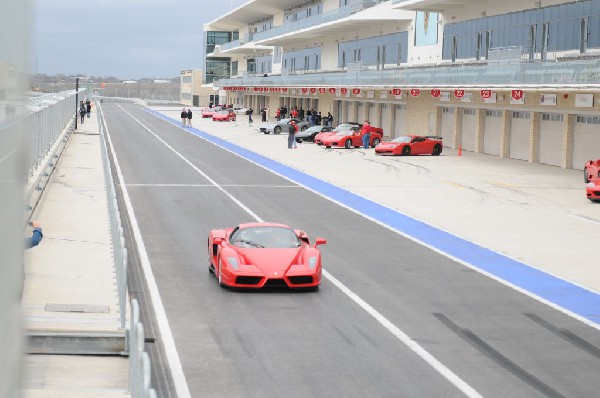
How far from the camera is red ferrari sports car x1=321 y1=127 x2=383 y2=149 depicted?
56594 mm

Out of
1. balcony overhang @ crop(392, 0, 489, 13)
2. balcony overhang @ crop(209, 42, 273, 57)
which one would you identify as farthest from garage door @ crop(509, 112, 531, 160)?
balcony overhang @ crop(209, 42, 273, 57)

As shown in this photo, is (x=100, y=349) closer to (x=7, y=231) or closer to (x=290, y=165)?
(x=7, y=231)

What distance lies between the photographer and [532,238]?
900 inches

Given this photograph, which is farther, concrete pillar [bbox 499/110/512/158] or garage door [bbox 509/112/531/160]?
concrete pillar [bbox 499/110/512/158]

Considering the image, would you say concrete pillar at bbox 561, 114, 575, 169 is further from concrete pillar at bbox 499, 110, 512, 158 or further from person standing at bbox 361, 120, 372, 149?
person standing at bbox 361, 120, 372, 149

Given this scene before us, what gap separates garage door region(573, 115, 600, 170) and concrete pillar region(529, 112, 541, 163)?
128 inches

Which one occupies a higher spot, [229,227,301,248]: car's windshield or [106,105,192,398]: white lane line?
[229,227,301,248]: car's windshield

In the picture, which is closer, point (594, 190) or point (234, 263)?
point (234, 263)

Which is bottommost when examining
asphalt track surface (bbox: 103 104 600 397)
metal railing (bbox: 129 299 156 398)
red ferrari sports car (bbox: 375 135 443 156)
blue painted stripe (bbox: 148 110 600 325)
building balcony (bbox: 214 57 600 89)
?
blue painted stripe (bbox: 148 110 600 325)

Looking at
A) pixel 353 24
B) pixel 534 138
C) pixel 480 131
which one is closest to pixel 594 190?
pixel 534 138

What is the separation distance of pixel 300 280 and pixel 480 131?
125 ft

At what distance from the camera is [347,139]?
56.8 metres

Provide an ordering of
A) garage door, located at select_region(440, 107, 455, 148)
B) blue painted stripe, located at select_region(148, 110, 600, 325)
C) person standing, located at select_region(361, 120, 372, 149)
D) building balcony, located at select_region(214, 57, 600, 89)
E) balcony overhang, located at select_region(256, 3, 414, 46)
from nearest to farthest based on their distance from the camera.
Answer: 1. blue painted stripe, located at select_region(148, 110, 600, 325)
2. building balcony, located at select_region(214, 57, 600, 89)
3. person standing, located at select_region(361, 120, 372, 149)
4. garage door, located at select_region(440, 107, 455, 148)
5. balcony overhang, located at select_region(256, 3, 414, 46)

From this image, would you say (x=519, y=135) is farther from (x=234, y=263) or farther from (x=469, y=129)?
(x=234, y=263)
